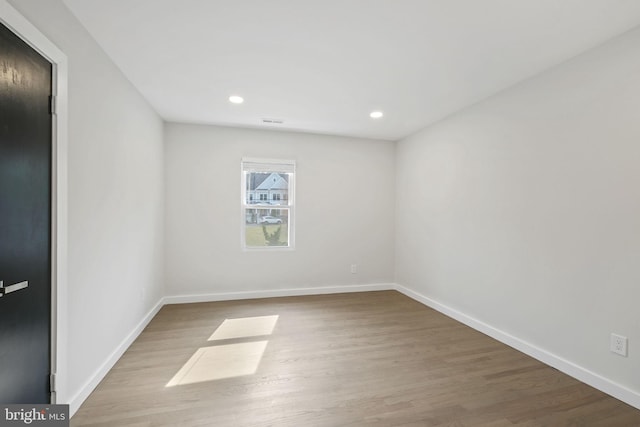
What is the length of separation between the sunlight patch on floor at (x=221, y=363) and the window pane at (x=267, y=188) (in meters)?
2.18

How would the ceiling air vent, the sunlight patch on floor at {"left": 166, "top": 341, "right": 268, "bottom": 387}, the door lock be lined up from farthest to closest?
the ceiling air vent, the sunlight patch on floor at {"left": 166, "top": 341, "right": 268, "bottom": 387}, the door lock

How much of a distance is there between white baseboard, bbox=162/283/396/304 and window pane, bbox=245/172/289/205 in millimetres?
1378

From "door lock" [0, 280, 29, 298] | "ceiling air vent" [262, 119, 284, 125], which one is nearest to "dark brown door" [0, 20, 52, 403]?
"door lock" [0, 280, 29, 298]

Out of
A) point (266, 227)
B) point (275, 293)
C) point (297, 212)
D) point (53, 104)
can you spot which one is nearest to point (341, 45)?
point (53, 104)

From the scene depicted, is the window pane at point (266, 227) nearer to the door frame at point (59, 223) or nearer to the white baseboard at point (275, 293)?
the white baseboard at point (275, 293)

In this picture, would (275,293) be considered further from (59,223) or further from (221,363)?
(59,223)

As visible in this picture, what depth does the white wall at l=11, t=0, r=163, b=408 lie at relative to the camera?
1.76m

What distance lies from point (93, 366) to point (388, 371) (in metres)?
2.23

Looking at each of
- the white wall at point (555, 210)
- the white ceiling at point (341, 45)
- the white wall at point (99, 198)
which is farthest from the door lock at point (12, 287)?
the white wall at point (555, 210)

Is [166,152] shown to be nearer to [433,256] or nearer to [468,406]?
[433,256]

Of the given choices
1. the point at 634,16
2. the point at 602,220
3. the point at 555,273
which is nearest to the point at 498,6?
the point at 634,16

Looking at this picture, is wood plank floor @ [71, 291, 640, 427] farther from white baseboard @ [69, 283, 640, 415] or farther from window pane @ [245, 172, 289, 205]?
window pane @ [245, 172, 289, 205]

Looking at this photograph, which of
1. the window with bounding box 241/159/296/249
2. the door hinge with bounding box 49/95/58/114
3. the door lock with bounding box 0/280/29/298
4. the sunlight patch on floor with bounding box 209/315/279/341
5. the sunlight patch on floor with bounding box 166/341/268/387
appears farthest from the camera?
the window with bounding box 241/159/296/249

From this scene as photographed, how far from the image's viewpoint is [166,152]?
3904 millimetres
